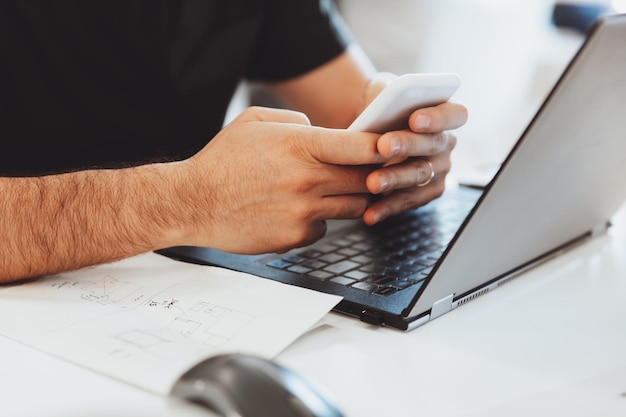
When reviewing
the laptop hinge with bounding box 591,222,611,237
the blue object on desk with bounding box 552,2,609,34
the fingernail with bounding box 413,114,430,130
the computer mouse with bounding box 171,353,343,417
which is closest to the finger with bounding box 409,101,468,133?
the fingernail with bounding box 413,114,430,130

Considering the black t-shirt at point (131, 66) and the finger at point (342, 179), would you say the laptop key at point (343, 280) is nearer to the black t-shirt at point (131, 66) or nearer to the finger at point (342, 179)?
the finger at point (342, 179)

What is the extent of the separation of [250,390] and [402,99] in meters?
0.35

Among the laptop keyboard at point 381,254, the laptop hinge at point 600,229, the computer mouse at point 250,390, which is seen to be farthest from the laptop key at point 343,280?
the laptop hinge at point 600,229

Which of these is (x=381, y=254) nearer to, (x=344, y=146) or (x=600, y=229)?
(x=344, y=146)

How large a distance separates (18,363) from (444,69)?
195cm

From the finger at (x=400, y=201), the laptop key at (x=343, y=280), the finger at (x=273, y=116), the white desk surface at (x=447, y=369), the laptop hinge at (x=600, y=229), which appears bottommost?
the laptop hinge at (x=600, y=229)

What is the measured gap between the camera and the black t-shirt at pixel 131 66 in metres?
1.18

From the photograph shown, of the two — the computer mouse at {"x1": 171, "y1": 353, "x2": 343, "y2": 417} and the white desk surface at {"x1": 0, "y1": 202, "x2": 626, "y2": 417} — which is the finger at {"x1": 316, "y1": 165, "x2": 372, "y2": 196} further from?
the computer mouse at {"x1": 171, "y1": 353, "x2": 343, "y2": 417}

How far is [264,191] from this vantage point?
2.37 ft

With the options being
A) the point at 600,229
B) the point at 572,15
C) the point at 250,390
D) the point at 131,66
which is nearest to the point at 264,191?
the point at 250,390

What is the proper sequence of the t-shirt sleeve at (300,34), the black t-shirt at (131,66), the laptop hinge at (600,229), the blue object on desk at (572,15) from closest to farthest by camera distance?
the laptop hinge at (600,229) < the black t-shirt at (131,66) < the t-shirt sleeve at (300,34) < the blue object on desk at (572,15)

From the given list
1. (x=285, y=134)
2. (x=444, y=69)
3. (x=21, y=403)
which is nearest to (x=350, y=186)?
(x=285, y=134)

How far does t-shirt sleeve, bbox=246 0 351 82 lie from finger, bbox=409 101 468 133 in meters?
0.62

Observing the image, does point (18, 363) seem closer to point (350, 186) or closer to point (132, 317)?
point (132, 317)
